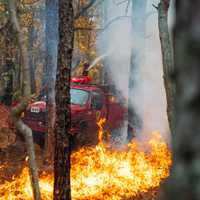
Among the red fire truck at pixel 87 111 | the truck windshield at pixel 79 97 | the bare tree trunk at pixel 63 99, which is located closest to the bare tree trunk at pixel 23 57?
the bare tree trunk at pixel 63 99

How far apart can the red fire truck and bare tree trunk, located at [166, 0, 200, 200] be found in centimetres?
1172

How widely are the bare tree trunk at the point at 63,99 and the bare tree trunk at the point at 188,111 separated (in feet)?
20.4

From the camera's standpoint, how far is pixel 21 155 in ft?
41.4

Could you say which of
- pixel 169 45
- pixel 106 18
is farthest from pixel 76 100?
pixel 106 18

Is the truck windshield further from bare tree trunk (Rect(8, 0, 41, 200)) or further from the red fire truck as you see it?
bare tree trunk (Rect(8, 0, 41, 200))

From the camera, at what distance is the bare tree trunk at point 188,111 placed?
0.65m

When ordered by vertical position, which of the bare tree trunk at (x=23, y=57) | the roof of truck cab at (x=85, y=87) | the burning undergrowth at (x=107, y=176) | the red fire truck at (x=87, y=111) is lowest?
the burning undergrowth at (x=107, y=176)

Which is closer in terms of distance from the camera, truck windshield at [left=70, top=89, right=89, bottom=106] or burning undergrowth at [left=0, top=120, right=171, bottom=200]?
burning undergrowth at [left=0, top=120, right=171, bottom=200]

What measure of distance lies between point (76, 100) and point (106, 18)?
17891 millimetres

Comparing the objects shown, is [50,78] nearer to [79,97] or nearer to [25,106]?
[79,97]

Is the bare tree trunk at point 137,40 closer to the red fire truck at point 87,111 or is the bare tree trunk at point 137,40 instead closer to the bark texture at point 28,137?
the red fire truck at point 87,111

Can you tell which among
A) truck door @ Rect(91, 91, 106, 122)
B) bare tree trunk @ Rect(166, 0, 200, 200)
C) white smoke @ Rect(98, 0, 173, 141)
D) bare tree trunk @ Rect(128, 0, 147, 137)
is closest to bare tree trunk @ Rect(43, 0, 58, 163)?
truck door @ Rect(91, 91, 106, 122)

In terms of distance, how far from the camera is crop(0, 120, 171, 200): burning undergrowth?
28.8ft

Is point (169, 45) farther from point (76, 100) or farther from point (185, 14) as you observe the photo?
point (185, 14)
